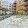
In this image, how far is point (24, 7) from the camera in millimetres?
1042

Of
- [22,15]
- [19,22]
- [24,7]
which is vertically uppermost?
[24,7]

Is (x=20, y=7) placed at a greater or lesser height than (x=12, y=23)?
greater

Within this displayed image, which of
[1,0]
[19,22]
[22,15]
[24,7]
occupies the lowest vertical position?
[19,22]

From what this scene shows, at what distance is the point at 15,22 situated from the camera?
1.04 metres

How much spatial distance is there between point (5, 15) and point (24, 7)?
1.03 feet

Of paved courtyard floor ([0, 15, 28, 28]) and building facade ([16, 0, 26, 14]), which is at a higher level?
building facade ([16, 0, 26, 14])

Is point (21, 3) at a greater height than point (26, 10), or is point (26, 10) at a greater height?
point (21, 3)

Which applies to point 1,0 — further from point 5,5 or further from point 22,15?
point 22,15

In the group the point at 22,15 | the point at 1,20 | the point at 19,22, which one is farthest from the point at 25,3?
the point at 1,20

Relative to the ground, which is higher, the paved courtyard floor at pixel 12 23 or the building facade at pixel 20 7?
the building facade at pixel 20 7

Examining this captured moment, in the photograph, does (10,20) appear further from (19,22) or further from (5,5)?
(5,5)

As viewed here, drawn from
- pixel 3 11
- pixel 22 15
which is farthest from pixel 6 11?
pixel 22 15

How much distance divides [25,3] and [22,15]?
187mm

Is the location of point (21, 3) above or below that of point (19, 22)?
Result: above
